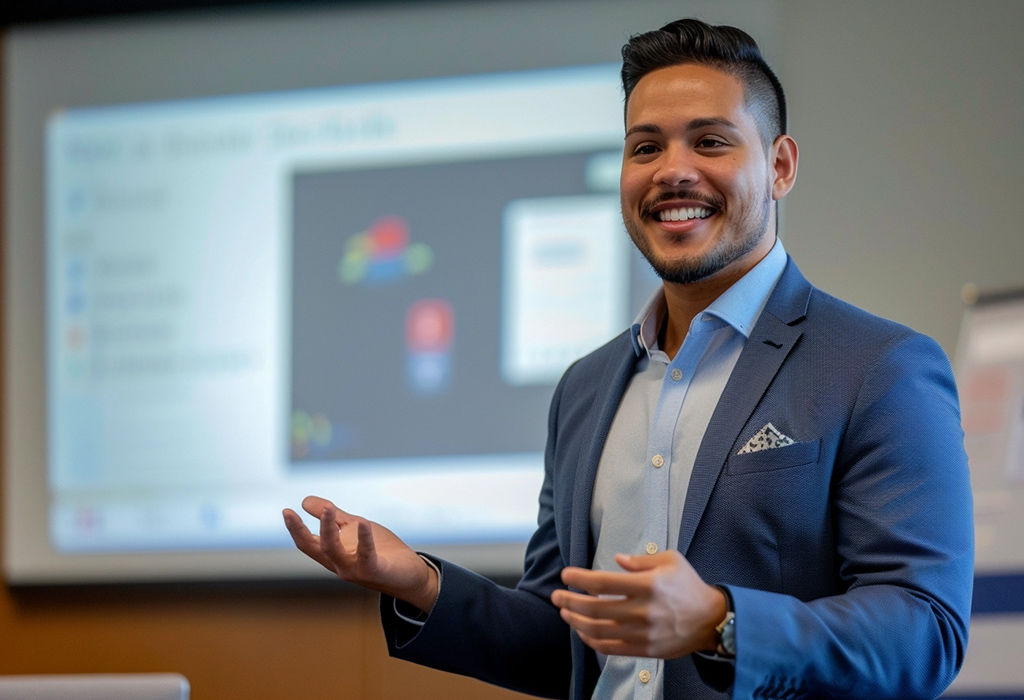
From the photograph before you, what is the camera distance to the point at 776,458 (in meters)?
1.25

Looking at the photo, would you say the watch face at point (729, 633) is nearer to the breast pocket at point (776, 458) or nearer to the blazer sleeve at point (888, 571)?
the blazer sleeve at point (888, 571)

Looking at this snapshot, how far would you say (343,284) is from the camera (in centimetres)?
334

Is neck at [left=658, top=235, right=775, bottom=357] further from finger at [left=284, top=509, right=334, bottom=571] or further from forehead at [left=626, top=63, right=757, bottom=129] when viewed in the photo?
finger at [left=284, top=509, right=334, bottom=571]

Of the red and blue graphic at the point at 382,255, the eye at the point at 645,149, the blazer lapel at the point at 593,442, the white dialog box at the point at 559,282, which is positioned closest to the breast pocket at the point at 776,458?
the blazer lapel at the point at 593,442

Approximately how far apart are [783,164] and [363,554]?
85 centimetres

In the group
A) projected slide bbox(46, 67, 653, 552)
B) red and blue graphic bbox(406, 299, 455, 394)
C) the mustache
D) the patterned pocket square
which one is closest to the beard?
the mustache

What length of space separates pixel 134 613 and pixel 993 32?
10.9 feet

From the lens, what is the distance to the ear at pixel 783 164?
151 cm

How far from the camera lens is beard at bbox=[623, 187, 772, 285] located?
1.42m

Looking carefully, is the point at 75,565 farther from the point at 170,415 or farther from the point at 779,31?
the point at 779,31

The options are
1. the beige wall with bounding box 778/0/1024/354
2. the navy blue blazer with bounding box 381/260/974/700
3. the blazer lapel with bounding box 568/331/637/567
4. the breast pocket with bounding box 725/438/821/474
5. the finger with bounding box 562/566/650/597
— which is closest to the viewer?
the finger with bounding box 562/566/650/597

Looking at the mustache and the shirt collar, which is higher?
the mustache

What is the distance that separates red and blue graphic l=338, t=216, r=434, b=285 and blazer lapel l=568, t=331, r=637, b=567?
5.89 feet

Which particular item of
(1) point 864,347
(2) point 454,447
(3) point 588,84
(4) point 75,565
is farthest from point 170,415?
(1) point 864,347
